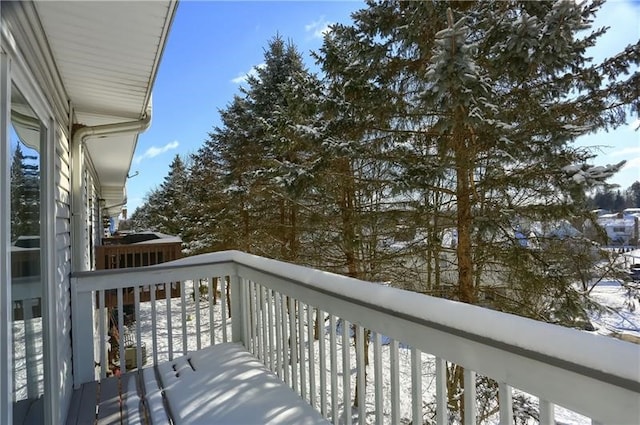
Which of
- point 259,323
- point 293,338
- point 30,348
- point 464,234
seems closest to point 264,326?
point 259,323

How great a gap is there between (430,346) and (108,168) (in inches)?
313

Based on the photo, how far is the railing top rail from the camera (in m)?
0.83

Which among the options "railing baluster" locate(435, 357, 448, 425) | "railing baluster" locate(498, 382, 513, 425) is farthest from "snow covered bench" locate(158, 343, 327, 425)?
"railing baluster" locate(498, 382, 513, 425)

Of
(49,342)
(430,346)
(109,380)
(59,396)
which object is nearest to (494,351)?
(430,346)

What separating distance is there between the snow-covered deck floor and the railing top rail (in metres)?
0.82

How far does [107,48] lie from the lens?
210cm

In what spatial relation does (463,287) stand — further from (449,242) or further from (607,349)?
(607,349)

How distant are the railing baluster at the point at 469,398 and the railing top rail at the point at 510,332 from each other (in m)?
0.16

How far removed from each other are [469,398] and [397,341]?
0.35 metres

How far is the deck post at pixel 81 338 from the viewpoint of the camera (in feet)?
9.45

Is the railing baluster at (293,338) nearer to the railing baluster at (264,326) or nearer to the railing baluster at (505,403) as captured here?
the railing baluster at (264,326)

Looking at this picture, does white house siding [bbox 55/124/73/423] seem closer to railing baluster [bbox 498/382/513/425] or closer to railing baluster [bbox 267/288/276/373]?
railing baluster [bbox 267/288/276/373]

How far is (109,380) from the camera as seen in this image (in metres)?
2.88

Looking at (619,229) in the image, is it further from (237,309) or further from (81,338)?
(81,338)
